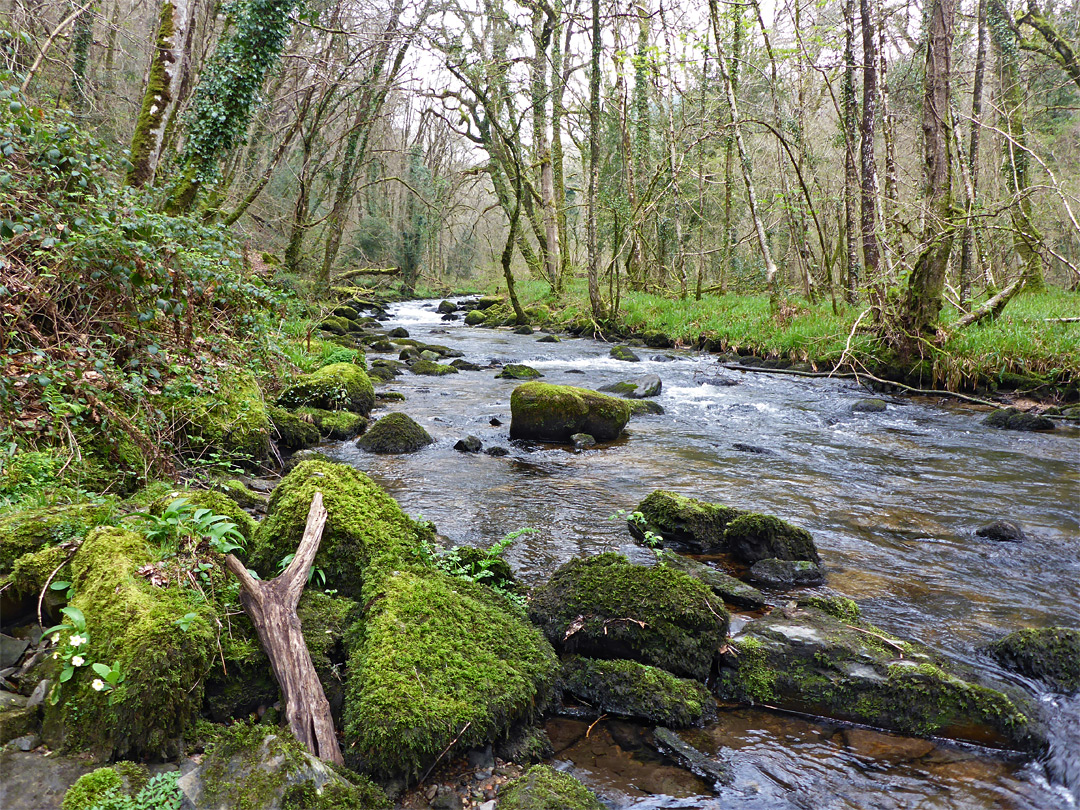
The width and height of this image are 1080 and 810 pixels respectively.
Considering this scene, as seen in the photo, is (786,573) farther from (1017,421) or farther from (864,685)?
(1017,421)

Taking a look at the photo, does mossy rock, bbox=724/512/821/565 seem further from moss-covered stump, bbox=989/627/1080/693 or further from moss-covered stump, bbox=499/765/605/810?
moss-covered stump, bbox=499/765/605/810

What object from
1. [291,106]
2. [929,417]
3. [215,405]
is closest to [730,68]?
[929,417]

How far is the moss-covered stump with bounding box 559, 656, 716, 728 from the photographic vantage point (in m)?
2.88

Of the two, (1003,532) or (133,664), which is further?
(1003,532)

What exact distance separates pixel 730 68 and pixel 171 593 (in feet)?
55.3

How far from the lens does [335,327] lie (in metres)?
17.1

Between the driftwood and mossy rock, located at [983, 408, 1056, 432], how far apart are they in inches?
382

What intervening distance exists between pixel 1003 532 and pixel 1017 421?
15.2 feet

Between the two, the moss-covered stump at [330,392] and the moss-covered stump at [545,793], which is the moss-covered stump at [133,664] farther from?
the moss-covered stump at [330,392]

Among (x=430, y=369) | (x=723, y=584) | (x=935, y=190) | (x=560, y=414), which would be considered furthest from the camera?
(x=430, y=369)

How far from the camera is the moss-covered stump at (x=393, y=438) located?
7.45m

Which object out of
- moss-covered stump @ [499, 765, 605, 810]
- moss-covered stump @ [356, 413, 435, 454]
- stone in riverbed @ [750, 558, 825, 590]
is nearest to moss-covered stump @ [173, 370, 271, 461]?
moss-covered stump @ [356, 413, 435, 454]

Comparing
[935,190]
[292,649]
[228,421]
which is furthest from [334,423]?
[935,190]

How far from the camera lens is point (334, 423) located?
786 centimetres
